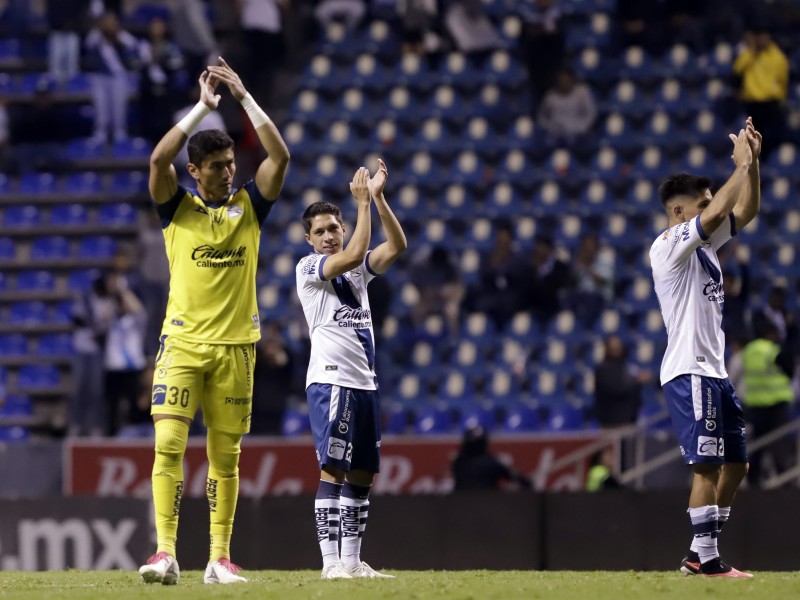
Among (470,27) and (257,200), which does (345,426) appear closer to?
(257,200)

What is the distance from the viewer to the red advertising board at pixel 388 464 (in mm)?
15680

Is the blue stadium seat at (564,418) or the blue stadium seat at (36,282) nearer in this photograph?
the blue stadium seat at (564,418)

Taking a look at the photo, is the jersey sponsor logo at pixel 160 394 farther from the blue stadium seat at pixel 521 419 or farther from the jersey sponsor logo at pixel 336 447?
the blue stadium seat at pixel 521 419

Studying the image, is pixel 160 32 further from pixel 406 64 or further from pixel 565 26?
pixel 565 26

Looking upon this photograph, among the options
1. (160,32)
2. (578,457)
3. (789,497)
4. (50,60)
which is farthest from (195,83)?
(789,497)

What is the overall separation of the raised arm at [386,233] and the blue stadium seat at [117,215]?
11.7 m

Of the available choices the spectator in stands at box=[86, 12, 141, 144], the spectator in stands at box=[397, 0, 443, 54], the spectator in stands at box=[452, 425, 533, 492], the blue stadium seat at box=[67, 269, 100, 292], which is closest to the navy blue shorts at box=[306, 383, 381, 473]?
the spectator in stands at box=[452, 425, 533, 492]

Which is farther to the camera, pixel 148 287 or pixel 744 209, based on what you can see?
pixel 148 287

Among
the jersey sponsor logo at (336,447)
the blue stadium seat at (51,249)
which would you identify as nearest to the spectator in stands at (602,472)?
the jersey sponsor logo at (336,447)

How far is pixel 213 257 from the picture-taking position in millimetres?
8562

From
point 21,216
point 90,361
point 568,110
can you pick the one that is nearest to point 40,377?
point 90,361

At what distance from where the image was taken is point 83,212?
67.4ft

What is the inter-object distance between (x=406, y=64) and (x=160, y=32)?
3.54 metres

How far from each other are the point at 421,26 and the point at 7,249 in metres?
6.53
